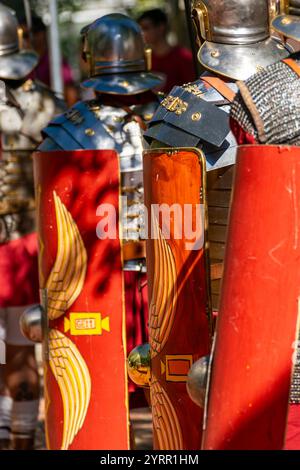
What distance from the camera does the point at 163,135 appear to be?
393 centimetres

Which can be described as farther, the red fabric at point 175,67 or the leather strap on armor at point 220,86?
the red fabric at point 175,67

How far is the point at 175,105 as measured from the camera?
12.9 ft

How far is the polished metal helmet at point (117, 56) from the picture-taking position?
218 inches

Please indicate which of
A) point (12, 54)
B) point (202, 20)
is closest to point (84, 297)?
point (202, 20)

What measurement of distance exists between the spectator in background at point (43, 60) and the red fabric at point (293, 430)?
433cm

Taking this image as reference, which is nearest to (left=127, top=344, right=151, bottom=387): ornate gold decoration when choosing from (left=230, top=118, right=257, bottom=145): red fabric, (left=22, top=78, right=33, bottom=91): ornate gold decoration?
(left=230, top=118, right=257, bottom=145): red fabric

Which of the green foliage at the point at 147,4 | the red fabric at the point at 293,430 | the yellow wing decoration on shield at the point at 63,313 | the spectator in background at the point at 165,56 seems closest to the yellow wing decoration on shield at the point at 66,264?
the yellow wing decoration on shield at the point at 63,313

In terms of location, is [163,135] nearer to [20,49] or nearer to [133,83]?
[133,83]

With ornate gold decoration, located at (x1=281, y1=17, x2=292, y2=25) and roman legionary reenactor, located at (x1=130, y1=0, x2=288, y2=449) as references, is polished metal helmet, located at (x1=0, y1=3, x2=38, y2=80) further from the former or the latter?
ornate gold decoration, located at (x1=281, y1=17, x2=292, y2=25)

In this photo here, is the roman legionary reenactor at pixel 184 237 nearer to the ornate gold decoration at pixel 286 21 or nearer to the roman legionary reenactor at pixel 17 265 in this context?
the ornate gold decoration at pixel 286 21

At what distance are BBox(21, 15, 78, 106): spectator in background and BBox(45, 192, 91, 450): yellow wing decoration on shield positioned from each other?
9.00 feet

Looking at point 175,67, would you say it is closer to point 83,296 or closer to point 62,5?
point 62,5

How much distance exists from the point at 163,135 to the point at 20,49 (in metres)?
2.80

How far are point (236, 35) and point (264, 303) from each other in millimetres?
1745
